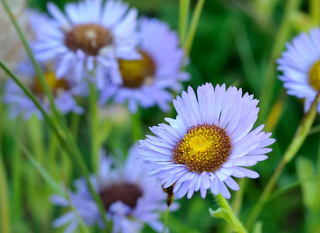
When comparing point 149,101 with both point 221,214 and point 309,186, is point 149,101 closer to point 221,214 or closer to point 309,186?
point 309,186

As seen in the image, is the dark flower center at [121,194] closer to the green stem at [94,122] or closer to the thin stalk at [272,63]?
the green stem at [94,122]

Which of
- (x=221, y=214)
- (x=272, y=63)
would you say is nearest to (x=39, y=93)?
(x=272, y=63)

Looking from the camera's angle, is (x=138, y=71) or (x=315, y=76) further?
(x=138, y=71)

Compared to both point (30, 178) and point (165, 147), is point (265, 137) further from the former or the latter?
point (30, 178)

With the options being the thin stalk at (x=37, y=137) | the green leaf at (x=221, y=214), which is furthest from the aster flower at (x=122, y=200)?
the green leaf at (x=221, y=214)

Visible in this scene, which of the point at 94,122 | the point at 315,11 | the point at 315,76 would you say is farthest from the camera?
the point at 315,11

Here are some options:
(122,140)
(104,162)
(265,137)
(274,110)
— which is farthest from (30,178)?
(265,137)
